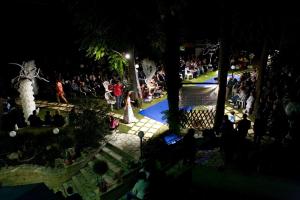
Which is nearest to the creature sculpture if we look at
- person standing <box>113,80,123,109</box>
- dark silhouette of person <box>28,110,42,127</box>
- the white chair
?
dark silhouette of person <box>28,110,42,127</box>

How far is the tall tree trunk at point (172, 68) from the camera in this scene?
46.5ft

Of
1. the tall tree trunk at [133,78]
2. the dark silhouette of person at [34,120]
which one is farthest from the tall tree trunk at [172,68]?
the dark silhouette of person at [34,120]

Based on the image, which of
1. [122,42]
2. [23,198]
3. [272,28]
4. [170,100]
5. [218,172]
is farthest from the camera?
[122,42]

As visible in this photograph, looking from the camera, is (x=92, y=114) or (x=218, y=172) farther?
(x=92, y=114)

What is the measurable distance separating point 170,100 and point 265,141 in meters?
4.75

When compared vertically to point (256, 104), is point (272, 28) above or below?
above

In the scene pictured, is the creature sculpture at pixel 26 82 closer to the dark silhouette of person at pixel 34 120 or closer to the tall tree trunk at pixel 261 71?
the dark silhouette of person at pixel 34 120

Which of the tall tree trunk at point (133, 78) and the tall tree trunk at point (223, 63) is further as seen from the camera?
the tall tree trunk at point (133, 78)

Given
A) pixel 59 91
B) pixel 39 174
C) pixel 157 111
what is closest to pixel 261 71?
pixel 157 111

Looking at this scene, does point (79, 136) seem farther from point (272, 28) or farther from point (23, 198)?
point (272, 28)

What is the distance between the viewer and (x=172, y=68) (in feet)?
49.2

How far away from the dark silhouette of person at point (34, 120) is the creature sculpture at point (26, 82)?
0.57 meters

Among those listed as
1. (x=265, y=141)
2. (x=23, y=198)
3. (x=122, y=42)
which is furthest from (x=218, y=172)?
(x=122, y=42)

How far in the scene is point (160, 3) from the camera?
12.5 metres
